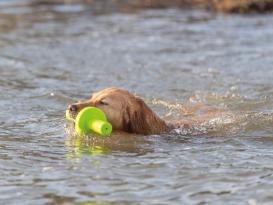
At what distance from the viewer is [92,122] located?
266 inches

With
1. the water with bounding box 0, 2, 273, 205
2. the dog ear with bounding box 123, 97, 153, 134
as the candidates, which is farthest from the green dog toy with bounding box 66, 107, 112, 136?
the dog ear with bounding box 123, 97, 153, 134

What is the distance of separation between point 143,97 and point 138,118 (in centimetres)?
272

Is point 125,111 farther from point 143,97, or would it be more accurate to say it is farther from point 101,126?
point 143,97

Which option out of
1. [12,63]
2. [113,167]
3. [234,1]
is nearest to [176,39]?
[12,63]

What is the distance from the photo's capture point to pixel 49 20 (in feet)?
66.9

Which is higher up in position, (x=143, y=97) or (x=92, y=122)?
(x=92, y=122)

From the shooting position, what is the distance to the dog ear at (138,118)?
7105 mm

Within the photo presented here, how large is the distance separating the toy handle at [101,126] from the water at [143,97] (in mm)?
149

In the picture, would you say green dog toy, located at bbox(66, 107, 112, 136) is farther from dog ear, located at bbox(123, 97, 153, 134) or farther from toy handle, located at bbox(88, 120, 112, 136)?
dog ear, located at bbox(123, 97, 153, 134)

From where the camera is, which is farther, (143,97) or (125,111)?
(143,97)

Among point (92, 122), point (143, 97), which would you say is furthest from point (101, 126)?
point (143, 97)

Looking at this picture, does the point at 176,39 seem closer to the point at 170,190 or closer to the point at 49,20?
the point at 49,20

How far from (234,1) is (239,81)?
39.1ft

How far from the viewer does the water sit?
5309 millimetres
